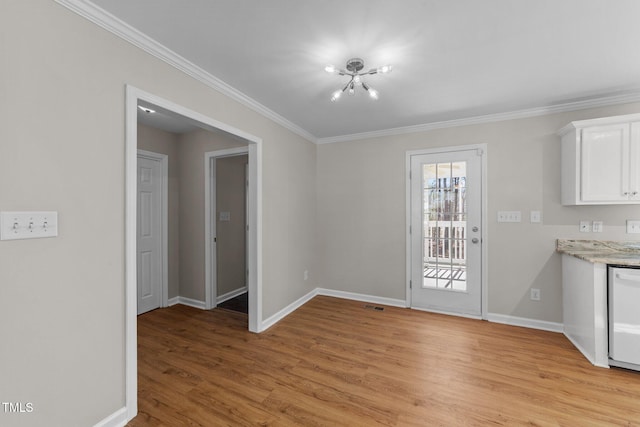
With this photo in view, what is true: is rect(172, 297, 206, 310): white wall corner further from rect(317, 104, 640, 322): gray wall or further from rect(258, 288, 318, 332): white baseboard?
rect(317, 104, 640, 322): gray wall

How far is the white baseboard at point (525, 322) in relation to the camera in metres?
2.95

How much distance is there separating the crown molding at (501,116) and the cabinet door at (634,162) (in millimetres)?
414

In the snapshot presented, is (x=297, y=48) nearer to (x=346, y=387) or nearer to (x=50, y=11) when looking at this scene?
(x=50, y=11)

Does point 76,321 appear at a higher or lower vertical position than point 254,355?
higher

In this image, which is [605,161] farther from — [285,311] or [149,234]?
[149,234]

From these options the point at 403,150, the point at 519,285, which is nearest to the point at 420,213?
the point at 403,150

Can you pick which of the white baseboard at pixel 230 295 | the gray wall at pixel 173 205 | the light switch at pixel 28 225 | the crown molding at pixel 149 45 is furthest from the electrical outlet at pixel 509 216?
the gray wall at pixel 173 205

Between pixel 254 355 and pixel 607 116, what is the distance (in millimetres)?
4260

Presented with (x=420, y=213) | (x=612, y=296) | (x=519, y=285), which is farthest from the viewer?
(x=420, y=213)

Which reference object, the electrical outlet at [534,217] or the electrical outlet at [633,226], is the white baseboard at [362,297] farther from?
the electrical outlet at [633,226]

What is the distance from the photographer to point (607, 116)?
2736 mm

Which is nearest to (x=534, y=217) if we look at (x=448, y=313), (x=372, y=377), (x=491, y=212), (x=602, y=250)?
(x=491, y=212)

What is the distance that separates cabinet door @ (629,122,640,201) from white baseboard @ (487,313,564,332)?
1.51m

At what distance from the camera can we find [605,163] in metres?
2.54
